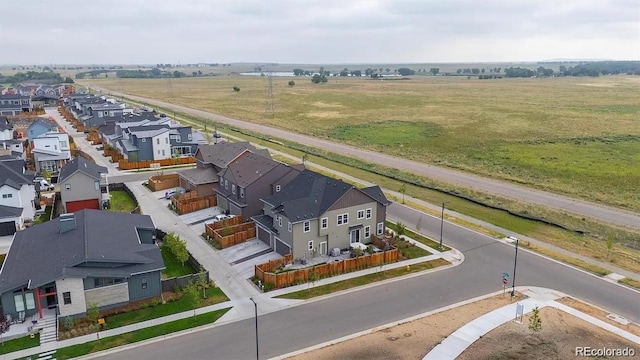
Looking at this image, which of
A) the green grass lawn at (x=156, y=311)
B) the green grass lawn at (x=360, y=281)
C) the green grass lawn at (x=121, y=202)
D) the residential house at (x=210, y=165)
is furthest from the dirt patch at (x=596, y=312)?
the green grass lawn at (x=121, y=202)

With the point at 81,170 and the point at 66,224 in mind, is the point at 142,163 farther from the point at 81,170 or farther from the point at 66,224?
the point at 66,224

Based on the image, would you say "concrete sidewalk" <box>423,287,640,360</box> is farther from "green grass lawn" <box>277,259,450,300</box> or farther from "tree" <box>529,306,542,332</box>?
"green grass lawn" <box>277,259,450,300</box>

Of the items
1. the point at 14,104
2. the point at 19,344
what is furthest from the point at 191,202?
the point at 14,104

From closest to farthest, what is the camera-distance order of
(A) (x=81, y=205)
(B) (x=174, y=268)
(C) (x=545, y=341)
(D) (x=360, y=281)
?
1. (C) (x=545, y=341)
2. (D) (x=360, y=281)
3. (B) (x=174, y=268)
4. (A) (x=81, y=205)

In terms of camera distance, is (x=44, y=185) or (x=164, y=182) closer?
(x=44, y=185)

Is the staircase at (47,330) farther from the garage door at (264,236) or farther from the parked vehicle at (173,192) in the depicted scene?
the parked vehicle at (173,192)

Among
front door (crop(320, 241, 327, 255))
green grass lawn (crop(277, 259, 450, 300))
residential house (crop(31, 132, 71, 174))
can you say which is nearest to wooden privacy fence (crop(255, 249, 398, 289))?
green grass lawn (crop(277, 259, 450, 300))

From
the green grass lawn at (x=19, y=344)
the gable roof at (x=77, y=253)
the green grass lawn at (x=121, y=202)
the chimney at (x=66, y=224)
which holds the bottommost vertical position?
the green grass lawn at (x=19, y=344)

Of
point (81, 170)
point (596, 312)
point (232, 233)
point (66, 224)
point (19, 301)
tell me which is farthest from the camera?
point (81, 170)
